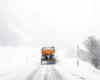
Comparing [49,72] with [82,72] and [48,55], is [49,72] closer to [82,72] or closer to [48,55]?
[82,72]

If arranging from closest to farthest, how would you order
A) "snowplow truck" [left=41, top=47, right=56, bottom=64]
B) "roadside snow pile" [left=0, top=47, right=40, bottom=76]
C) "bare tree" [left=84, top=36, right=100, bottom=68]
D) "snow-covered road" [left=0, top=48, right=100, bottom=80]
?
"snow-covered road" [left=0, top=48, right=100, bottom=80] → "roadside snow pile" [left=0, top=47, right=40, bottom=76] → "snowplow truck" [left=41, top=47, right=56, bottom=64] → "bare tree" [left=84, top=36, right=100, bottom=68]

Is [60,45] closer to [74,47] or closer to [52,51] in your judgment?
[74,47]

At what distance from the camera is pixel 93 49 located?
61.4 metres

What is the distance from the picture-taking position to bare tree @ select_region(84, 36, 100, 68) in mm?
59134

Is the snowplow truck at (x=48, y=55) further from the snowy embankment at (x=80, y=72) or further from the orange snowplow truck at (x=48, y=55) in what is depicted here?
the snowy embankment at (x=80, y=72)

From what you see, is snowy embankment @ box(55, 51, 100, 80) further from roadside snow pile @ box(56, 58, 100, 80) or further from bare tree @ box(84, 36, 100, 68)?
bare tree @ box(84, 36, 100, 68)

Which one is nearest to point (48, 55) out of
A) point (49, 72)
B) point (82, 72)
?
point (49, 72)

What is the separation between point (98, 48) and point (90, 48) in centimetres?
205

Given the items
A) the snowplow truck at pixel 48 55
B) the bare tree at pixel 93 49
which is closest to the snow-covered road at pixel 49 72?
the snowplow truck at pixel 48 55

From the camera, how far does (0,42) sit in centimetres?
10188

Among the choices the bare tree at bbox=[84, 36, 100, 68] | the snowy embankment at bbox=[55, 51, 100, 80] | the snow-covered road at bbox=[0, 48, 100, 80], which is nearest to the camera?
the snowy embankment at bbox=[55, 51, 100, 80]

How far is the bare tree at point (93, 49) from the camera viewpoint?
5913 centimetres

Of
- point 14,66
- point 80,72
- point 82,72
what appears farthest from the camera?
point 14,66

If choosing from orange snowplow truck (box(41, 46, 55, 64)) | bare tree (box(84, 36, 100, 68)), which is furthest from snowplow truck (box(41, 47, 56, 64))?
bare tree (box(84, 36, 100, 68))
